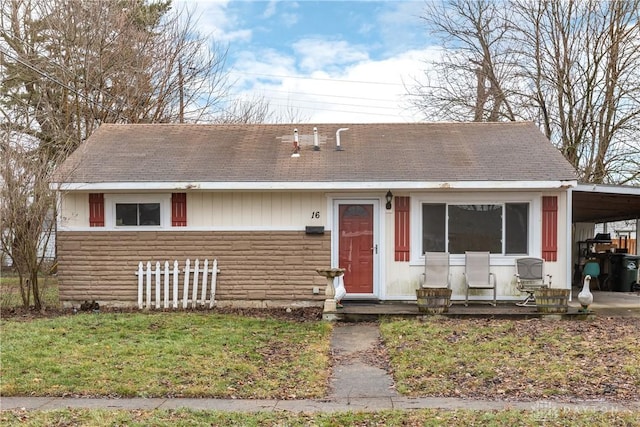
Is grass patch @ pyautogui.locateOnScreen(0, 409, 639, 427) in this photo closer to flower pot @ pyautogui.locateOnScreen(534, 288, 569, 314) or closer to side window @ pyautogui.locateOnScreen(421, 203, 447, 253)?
flower pot @ pyautogui.locateOnScreen(534, 288, 569, 314)

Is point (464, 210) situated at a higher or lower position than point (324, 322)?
higher

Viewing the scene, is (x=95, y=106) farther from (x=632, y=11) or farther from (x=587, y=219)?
(x=632, y=11)

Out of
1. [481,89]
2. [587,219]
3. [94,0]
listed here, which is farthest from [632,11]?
[94,0]

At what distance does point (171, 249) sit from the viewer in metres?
10.1

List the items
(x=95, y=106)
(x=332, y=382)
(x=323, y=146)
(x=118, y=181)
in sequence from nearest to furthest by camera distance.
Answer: (x=332, y=382), (x=118, y=181), (x=323, y=146), (x=95, y=106)

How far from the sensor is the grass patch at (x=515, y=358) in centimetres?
515

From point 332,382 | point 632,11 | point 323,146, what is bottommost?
point 332,382

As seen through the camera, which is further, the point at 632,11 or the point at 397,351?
the point at 632,11

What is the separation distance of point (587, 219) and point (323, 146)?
9.91m

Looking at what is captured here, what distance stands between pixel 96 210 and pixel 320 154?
473 centimetres

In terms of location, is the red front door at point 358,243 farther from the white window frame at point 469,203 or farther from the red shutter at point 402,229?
the white window frame at point 469,203

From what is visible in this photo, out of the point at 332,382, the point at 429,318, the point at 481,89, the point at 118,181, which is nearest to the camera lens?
the point at 332,382

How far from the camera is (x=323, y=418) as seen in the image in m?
4.39

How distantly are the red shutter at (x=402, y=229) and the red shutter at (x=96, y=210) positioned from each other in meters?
5.84
